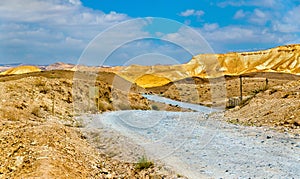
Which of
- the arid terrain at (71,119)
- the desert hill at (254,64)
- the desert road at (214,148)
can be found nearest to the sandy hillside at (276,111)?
the arid terrain at (71,119)

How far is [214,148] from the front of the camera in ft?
46.4

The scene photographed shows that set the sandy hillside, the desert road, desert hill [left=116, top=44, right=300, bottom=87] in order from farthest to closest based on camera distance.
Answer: desert hill [left=116, top=44, right=300, bottom=87] → the sandy hillside → the desert road

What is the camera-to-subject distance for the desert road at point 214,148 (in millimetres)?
10820

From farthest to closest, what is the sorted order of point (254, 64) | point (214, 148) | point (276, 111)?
point (254, 64)
point (276, 111)
point (214, 148)

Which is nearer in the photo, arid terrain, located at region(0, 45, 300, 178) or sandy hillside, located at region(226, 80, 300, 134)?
arid terrain, located at region(0, 45, 300, 178)

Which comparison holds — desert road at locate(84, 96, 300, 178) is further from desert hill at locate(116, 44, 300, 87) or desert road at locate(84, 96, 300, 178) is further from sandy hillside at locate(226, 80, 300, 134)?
desert hill at locate(116, 44, 300, 87)

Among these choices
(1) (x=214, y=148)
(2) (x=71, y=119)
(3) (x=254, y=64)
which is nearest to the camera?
(1) (x=214, y=148)

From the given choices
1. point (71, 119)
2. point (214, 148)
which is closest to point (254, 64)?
point (71, 119)

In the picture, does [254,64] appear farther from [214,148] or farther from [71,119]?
[214,148]

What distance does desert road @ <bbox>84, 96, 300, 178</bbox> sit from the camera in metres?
10.8

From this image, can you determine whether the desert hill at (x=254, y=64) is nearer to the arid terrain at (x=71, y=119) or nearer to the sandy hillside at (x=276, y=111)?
the arid terrain at (x=71, y=119)

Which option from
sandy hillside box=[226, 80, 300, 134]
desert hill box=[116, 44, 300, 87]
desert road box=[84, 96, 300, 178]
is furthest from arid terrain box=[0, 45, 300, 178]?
desert hill box=[116, 44, 300, 87]

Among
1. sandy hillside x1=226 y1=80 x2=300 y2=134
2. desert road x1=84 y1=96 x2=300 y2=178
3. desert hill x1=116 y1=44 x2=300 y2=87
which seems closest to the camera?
desert road x1=84 y1=96 x2=300 y2=178

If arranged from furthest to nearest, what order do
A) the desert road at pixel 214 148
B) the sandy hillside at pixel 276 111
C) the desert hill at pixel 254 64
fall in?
the desert hill at pixel 254 64, the sandy hillside at pixel 276 111, the desert road at pixel 214 148
